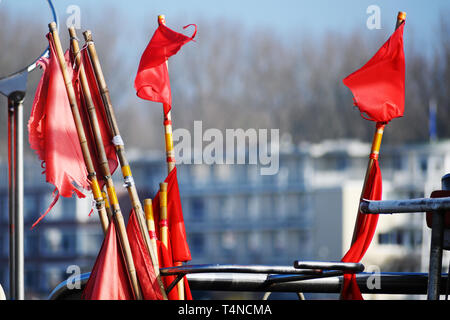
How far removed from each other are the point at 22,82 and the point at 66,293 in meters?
0.39

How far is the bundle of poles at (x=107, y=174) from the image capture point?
1270 millimetres

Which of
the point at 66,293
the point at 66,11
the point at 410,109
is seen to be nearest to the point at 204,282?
the point at 66,293

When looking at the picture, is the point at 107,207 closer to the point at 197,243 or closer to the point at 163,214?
the point at 163,214

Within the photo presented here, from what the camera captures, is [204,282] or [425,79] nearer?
[204,282]

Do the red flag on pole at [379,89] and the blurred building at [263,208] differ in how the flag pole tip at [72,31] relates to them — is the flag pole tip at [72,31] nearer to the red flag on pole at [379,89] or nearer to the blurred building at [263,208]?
A: the red flag on pole at [379,89]

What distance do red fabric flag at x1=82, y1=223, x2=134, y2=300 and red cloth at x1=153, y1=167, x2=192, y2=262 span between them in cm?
14

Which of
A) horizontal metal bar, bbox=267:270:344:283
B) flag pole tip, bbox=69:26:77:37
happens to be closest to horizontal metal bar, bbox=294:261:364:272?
horizontal metal bar, bbox=267:270:344:283

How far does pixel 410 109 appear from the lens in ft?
96.5

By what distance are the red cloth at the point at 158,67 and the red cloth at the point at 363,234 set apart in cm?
41

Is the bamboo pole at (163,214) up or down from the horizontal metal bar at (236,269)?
up

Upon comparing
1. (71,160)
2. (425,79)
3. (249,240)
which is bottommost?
(249,240)

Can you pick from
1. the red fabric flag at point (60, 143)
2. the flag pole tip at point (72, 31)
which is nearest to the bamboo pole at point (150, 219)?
the red fabric flag at point (60, 143)

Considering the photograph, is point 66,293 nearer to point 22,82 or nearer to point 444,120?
point 22,82
